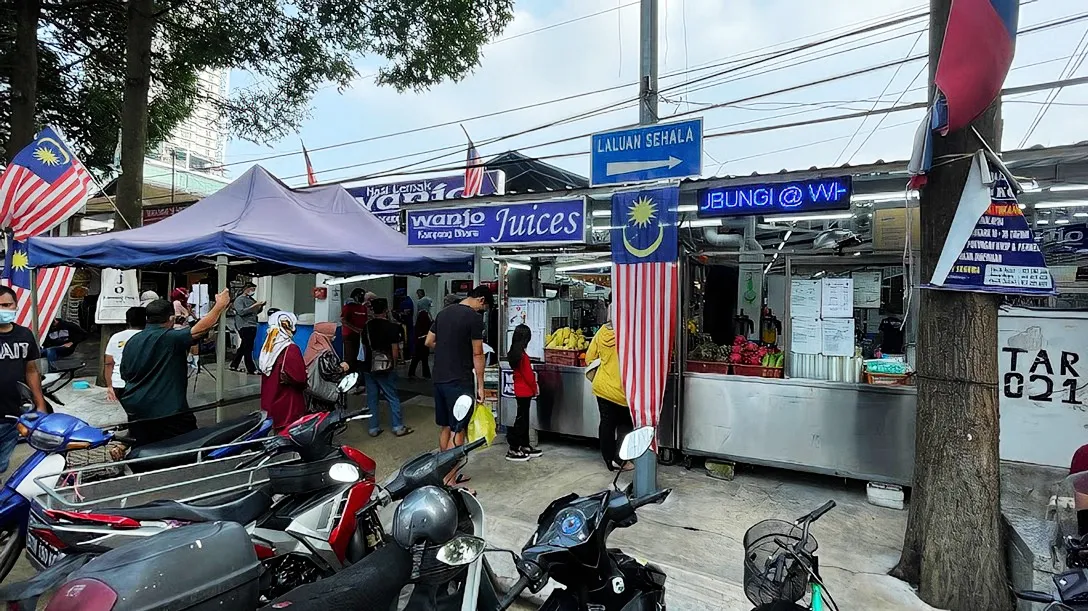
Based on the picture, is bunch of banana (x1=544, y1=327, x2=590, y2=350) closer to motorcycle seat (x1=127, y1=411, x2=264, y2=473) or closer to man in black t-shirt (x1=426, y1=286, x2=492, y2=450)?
man in black t-shirt (x1=426, y1=286, x2=492, y2=450)

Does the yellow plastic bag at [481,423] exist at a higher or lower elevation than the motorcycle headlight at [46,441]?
lower

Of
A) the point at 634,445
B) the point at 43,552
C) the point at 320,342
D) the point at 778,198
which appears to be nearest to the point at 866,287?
the point at 778,198

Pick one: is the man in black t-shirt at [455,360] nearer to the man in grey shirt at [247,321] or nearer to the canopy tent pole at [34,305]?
the canopy tent pole at [34,305]

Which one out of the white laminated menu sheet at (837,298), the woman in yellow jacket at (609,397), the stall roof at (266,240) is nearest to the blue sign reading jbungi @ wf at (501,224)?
the stall roof at (266,240)

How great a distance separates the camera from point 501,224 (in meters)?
5.42

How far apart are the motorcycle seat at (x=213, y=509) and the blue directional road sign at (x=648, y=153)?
3322 millimetres

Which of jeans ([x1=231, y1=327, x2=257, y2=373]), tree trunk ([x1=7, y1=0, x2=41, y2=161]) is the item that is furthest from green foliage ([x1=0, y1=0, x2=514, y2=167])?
jeans ([x1=231, y1=327, x2=257, y2=373])

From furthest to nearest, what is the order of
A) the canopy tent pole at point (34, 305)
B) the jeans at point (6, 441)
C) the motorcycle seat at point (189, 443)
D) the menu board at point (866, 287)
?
the canopy tent pole at point (34, 305)
the menu board at point (866, 287)
the jeans at point (6, 441)
the motorcycle seat at point (189, 443)

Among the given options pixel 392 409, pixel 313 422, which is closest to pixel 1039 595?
pixel 313 422

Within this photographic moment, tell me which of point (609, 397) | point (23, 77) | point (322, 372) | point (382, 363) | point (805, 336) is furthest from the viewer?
point (23, 77)

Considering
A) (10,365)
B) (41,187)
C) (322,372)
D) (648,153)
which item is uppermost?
(41,187)

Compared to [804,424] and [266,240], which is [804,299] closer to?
[804,424]

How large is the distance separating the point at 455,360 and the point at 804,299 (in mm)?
3274

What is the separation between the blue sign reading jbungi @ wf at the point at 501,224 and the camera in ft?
16.5
